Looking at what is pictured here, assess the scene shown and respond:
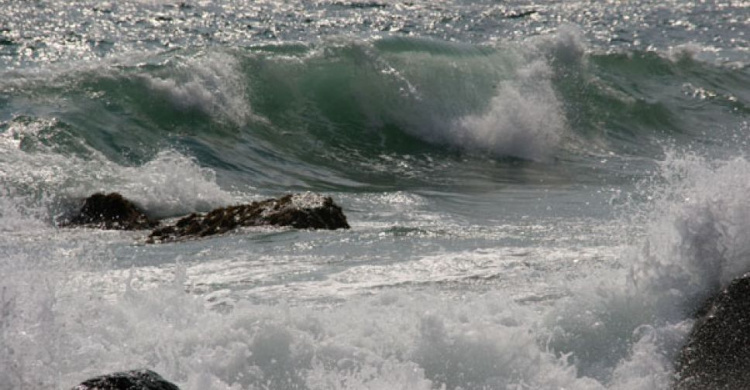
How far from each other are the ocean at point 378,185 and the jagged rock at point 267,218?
249 mm

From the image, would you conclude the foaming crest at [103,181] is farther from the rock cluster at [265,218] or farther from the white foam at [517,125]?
the white foam at [517,125]

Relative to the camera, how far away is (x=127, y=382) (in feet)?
14.4

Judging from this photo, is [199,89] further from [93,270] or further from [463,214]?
[93,270]

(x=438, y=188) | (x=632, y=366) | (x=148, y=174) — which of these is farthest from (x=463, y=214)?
(x=632, y=366)

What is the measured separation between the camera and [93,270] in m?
7.23

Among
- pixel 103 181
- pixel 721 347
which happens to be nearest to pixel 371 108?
pixel 103 181

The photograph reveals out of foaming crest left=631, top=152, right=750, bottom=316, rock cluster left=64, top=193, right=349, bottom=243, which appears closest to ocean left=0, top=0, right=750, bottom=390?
foaming crest left=631, top=152, right=750, bottom=316

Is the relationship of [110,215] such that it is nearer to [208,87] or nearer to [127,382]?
[127,382]

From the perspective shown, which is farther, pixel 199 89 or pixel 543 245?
pixel 199 89

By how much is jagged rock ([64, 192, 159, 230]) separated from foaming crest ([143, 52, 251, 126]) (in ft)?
17.2

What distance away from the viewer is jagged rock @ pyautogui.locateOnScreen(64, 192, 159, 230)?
9.92 m

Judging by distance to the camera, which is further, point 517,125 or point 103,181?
point 517,125

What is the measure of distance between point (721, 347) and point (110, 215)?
6.17 metres

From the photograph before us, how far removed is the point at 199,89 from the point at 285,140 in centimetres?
144
